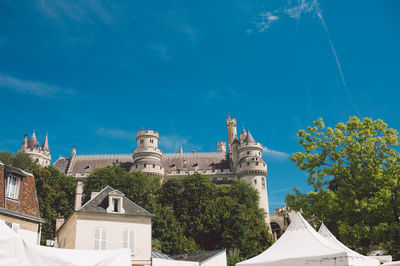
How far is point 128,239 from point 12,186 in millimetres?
7553

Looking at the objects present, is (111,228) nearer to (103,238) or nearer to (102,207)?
(103,238)

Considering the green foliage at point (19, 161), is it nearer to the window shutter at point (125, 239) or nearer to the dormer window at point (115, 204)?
the dormer window at point (115, 204)

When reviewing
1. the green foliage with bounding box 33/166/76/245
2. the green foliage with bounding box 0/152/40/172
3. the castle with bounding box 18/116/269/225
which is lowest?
the green foliage with bounding box 33/166/76/245

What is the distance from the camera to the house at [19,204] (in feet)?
51.8

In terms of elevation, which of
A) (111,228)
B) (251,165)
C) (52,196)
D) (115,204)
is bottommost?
(111,228)

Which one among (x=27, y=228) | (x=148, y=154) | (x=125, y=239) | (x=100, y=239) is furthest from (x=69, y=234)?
(x=148, y=154)

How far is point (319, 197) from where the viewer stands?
18.0 metres

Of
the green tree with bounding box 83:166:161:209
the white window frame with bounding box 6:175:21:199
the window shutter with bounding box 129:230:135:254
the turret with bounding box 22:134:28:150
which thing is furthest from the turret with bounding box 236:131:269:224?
the white window frame with bounding box 6:175:21:199

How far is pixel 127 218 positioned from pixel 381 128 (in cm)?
1500

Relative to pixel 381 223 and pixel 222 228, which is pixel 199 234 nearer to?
pixel 222 228

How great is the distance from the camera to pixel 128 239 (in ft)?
72.0

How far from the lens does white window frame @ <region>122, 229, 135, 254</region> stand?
21.8 m

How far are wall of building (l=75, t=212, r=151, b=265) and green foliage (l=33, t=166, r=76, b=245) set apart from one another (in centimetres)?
2101

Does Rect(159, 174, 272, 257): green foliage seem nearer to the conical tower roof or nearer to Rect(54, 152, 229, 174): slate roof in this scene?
Rect(54, 152, 229, 174): slate roof
